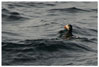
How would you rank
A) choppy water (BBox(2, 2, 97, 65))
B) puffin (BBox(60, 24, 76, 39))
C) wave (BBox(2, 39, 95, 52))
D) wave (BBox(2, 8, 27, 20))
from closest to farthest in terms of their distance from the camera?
1. choppy water (BBox(2, 2, 97, 65))
2. wave (BBox(2, 39, 95, 52))
3. puffin (BBox(60, 24, 76, 39))
4. wave (BBox(2, 8, 27, 20))

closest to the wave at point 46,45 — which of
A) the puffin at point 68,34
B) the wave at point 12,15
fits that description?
the puffin at point 68,34

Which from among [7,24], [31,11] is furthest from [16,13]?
[7,24]

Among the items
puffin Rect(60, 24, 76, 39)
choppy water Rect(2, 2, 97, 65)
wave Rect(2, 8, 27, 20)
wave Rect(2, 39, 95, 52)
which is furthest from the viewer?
wave Rect(2, 8, 27, 20)

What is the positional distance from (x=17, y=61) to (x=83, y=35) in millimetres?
5547

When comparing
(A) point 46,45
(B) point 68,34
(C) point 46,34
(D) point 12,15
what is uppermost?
(D) point 12,15

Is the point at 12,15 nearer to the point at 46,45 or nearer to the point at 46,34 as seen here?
the point at 46,34

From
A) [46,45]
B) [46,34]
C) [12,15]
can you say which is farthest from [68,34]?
[12,15]

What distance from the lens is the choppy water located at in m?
8.52

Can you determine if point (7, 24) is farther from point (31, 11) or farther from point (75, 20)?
point (75, 20)

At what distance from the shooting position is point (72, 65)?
8156 mm

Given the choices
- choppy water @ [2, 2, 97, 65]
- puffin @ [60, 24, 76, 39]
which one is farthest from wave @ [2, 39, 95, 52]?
puffin @ [60, 24, 76, 39]

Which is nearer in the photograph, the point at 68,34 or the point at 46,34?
the point at 68,34

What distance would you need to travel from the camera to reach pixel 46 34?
11977 millimetres

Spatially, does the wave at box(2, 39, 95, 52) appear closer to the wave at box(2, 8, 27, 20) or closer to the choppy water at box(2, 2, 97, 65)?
the choppy water at box(2, 2, 97, 65)
